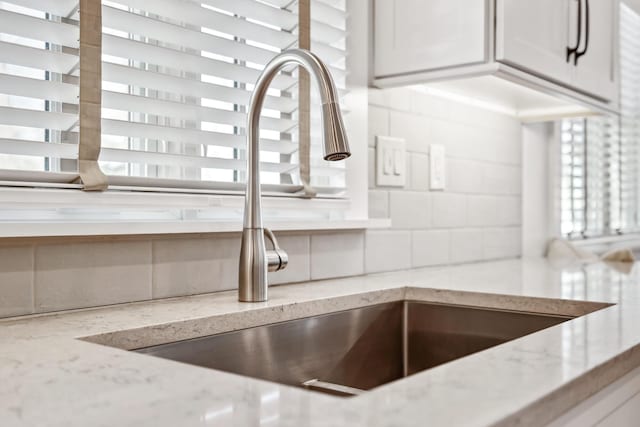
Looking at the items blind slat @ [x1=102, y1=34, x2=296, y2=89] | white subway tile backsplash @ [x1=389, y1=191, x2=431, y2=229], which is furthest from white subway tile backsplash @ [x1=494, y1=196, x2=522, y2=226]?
blind slat @ [x1=102, y1=34, x2=296, y2=89]

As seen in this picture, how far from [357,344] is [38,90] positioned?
0.72m

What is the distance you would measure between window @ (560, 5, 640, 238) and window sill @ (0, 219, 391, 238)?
161 cm

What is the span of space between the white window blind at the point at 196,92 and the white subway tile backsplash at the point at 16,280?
189mm

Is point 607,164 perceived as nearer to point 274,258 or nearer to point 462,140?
point 462,140

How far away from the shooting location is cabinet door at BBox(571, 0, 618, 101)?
1918mm

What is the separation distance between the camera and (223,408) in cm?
56

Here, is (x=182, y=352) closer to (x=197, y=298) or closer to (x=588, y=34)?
(x=197, y=298)

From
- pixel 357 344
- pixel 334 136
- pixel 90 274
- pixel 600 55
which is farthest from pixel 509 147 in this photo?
pixel 90 274

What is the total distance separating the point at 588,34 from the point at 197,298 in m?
1.38

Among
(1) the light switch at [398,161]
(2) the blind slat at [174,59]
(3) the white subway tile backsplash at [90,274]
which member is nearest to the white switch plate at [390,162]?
(1) the light switch at [398,161]

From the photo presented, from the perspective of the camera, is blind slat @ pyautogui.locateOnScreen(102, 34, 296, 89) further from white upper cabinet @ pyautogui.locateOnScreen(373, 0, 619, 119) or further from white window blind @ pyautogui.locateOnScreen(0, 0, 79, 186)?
white upper cabinet @ pyautogui.locateOnScreen(373, 0, 619, 119)

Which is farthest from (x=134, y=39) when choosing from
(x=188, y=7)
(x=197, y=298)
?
(x=197, y=298)

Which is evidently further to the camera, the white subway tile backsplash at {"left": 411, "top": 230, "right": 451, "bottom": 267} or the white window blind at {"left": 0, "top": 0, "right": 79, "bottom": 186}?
the white subway tile backsplash at {"left": 411, "top": 230, "right": 451, "bottom": 267}

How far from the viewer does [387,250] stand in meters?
1.79
